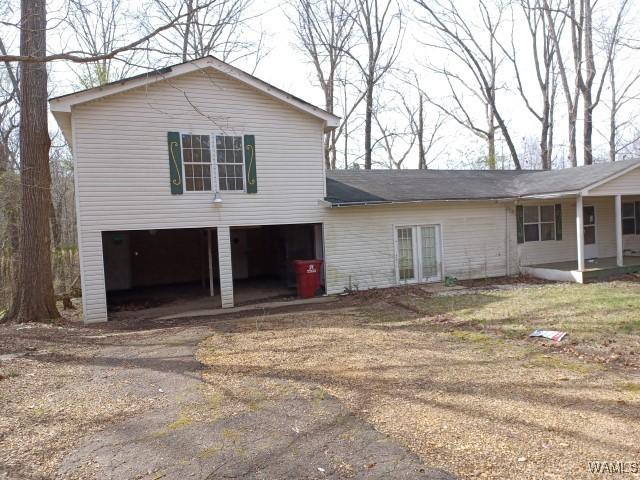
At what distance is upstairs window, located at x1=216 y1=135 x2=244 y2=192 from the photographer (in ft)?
35.9

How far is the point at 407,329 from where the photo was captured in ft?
26.3

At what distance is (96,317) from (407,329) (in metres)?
6.77

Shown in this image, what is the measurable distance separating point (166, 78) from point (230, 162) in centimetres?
233

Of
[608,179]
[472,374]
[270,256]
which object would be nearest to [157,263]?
[270,256]

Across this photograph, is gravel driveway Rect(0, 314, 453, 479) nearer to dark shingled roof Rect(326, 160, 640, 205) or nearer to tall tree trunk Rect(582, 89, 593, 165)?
dark shingled roof Rect(326, 160, 640, 205)

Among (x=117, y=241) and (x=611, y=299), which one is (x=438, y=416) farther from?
(x=117, y=241)

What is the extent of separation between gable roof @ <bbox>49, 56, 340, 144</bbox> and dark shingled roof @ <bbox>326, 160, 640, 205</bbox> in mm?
2208

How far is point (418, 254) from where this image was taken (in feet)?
43.7

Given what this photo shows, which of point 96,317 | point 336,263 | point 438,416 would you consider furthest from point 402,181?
point 438,416

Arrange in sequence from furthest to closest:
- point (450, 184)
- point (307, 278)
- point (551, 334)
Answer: point (450, 184)
point (307, 278)
point (551, 334)

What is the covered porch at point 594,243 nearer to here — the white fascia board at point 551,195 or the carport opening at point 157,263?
the white fascia board at point 551,195

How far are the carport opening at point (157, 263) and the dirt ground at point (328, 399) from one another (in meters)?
7.32

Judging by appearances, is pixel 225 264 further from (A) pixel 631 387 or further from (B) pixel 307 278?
(A) pixel 631 387

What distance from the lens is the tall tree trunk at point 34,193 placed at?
956cm
